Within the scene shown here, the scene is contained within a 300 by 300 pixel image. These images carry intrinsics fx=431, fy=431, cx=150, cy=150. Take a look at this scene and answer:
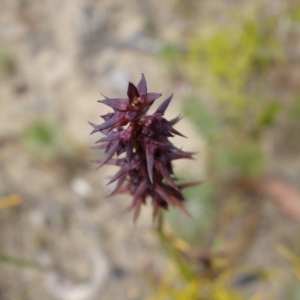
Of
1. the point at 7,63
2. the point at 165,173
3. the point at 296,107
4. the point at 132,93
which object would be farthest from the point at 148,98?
the point at 7,63

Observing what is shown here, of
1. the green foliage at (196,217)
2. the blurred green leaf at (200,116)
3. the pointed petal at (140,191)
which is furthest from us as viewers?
the blurred green leaf at (200,116)

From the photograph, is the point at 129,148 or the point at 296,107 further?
the point at 296,107

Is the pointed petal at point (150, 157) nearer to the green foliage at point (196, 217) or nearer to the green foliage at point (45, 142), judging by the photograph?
the green foliage at point (196, 217)

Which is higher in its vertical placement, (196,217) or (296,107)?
(296,107)

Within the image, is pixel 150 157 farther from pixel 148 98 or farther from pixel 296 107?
pixel 296 107

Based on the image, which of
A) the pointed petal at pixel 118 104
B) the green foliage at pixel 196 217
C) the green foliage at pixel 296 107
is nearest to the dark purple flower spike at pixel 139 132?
the pointed petal at pixel 118 104

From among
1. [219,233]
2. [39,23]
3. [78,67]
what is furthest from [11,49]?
[219,233]

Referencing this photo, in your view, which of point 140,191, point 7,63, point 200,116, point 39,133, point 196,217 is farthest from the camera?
point 7,63

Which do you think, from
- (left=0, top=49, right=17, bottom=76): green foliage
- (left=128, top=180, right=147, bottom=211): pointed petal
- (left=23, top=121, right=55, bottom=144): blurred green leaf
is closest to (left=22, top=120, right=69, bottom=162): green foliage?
(left=23, top=121, right=55, bottom=144): blurred green leaf
